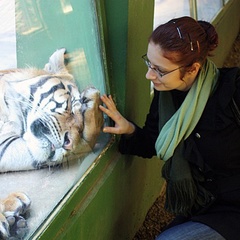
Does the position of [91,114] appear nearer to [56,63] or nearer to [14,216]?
[56,63]

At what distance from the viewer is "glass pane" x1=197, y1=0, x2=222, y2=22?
3641 mm

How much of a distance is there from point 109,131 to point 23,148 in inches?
18.8

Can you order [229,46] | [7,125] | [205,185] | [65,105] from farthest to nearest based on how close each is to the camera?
[229,46], [205,185], [65,105], [7,125]

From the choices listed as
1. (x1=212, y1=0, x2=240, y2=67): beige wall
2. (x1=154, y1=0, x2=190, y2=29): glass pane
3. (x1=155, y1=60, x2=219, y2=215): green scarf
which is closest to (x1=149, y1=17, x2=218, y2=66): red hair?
(x1=155, y1=60, x2=219, y2=215): green scarf

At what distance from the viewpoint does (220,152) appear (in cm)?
192

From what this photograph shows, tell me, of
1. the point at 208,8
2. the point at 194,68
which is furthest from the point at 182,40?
the point at 208,8

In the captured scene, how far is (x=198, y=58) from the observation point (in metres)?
1.83

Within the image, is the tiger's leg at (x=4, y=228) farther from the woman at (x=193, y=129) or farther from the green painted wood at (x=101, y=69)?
the woman at (x=193, y=129)

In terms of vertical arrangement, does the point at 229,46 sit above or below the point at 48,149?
below

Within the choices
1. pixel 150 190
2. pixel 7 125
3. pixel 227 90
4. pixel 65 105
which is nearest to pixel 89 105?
pixel 65 105

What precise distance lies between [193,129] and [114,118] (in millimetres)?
341

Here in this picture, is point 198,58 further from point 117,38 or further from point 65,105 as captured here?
point 65,105

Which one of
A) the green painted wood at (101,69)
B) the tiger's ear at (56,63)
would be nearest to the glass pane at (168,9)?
the green painted wood at (101,69)

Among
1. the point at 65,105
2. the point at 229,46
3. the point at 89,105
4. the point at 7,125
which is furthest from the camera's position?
the point at 229,46
